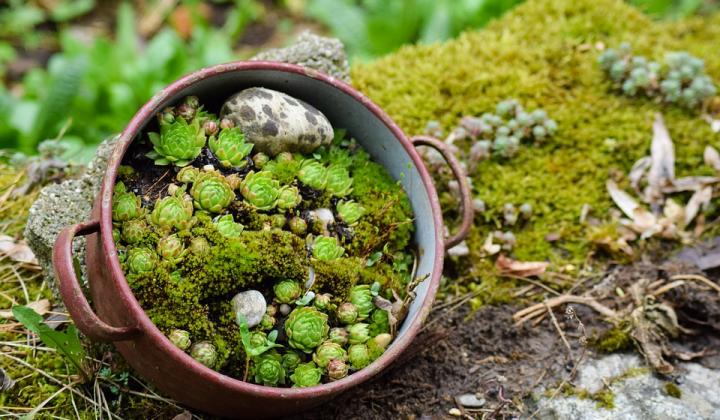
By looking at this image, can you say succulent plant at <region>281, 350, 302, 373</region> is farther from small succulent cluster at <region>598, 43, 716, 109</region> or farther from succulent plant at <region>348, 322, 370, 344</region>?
small succulent cluster at <region>598, 43, 716, 109</region>

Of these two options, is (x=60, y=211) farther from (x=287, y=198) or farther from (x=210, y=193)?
(x=287, y=198)

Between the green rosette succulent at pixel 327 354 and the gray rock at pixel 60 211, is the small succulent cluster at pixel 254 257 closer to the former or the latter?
the green rosette succulent at pixel 327 354

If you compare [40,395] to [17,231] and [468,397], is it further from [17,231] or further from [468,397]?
[468,397]

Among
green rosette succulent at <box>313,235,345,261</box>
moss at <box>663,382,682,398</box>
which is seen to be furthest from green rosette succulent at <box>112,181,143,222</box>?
moss at <box>663,382,682,398</box>

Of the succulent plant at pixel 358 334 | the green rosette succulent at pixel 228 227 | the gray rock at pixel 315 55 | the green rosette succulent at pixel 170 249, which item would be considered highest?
the gray rock at pixel 315 55

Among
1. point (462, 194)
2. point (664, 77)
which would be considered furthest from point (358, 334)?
point (664, 77)

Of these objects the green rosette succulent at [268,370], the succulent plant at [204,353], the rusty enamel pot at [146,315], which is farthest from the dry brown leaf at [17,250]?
the green rosette succulent at [268,370]
